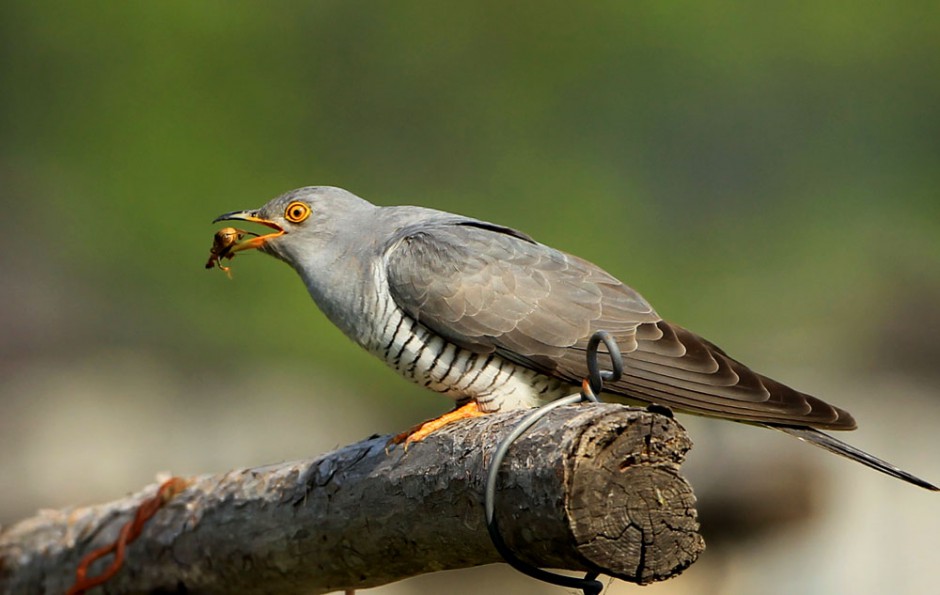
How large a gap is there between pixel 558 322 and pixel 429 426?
558 millimetres

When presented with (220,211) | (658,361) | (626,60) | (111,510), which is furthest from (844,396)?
(626,60)

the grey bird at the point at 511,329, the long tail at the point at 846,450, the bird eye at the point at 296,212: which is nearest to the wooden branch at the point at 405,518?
the grey bird at the point at 511,329

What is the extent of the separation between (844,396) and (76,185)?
1022cm

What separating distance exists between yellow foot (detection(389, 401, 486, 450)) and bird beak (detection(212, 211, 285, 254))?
95 cm

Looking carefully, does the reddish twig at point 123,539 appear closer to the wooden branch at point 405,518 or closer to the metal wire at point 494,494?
the wooden branch at point 405,518

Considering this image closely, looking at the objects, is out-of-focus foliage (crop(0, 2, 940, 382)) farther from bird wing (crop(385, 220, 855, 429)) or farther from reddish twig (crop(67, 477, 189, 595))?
bird wing (crop(385, 220, 855, 429))

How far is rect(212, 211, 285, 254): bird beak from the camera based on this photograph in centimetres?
345

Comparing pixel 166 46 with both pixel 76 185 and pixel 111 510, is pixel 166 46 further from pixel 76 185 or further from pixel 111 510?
pixel 111 510

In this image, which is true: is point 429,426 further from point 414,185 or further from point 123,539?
point 414,185

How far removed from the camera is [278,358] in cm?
1097

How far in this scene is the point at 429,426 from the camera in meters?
2.74

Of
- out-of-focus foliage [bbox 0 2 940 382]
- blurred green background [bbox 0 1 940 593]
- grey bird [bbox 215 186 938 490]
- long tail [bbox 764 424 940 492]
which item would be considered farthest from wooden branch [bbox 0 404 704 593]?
out-of-focus foliage [bbox 0 2 940 382]

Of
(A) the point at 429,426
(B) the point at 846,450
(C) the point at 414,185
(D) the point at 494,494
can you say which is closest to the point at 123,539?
(A) the point at 429,426

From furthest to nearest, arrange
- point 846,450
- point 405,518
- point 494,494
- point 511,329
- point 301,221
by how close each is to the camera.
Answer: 1. point 301,221
2. point 511,329
3. point 846,450
4. point 405,518
5. point 494,494
